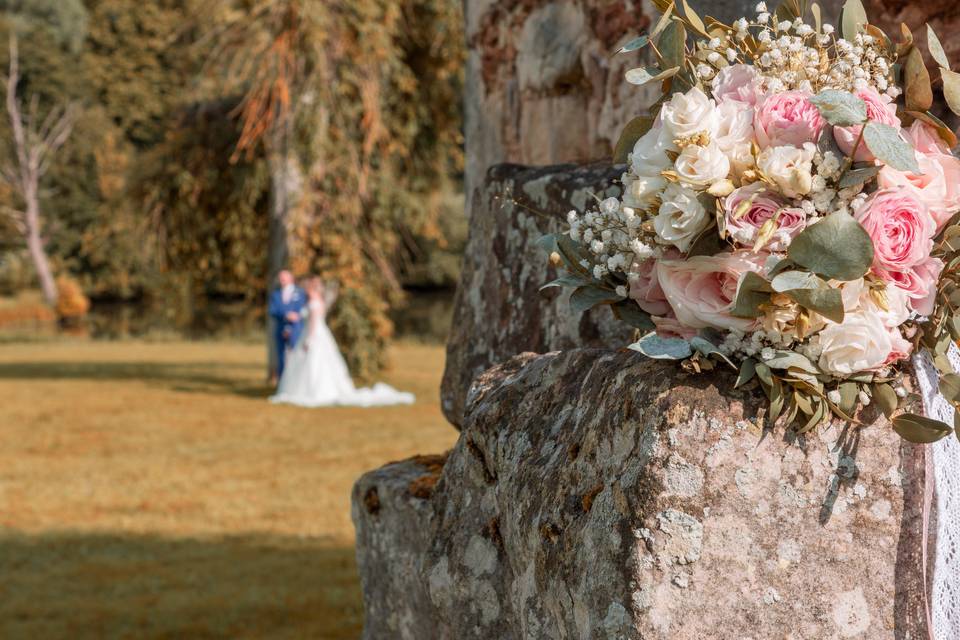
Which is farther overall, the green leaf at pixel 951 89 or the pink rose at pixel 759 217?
the green leaf at pixel 951 89

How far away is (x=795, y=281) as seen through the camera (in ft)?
5.18

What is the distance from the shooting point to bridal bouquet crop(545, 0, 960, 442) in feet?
5.26

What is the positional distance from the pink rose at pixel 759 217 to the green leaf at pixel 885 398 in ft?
0.86

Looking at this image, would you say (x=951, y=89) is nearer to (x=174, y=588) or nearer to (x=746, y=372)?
(x=746, y=372)

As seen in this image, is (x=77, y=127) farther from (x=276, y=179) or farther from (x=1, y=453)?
(x=1, y=453)

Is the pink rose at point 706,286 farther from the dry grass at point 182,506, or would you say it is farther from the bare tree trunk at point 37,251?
the bare tree trunk at point 37,251

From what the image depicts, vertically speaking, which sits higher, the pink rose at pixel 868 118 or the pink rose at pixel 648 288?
the pink rose at pixel 868 118

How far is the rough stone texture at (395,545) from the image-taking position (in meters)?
2.67

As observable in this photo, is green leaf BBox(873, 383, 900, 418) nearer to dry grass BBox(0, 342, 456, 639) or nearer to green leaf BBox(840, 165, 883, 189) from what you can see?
green leaf BBox(840, 165, 883, 189)

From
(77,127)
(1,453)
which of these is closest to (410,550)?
(1,453)

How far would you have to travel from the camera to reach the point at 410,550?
9.04 feet

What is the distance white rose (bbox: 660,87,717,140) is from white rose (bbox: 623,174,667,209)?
7cm

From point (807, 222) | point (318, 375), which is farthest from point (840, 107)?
point (318, 375)

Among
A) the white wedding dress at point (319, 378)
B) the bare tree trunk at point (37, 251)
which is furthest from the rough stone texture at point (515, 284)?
the bare tree trunk at point (37, 251)
